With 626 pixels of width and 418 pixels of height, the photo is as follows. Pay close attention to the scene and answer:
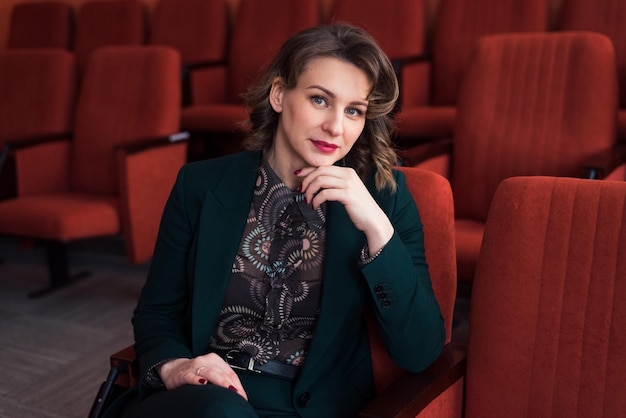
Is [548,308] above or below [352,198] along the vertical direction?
below

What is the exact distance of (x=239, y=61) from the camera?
4.23 meters

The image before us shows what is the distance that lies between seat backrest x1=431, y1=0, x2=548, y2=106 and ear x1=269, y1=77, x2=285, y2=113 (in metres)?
2.31

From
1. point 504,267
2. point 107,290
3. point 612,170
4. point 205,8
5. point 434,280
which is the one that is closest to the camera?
point 504,267

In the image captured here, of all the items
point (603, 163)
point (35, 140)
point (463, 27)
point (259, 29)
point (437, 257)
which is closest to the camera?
point (437, 257)

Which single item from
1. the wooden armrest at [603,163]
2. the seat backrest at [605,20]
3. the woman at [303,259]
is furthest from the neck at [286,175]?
the seat backrest at [605,20]

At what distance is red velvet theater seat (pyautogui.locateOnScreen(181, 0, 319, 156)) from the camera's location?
390 cm

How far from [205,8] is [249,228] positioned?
10.6ft

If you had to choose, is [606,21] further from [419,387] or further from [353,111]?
[419,387]

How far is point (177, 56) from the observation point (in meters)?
3.45

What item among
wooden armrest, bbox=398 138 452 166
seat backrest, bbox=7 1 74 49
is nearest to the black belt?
wooden armrest, bbox=398 138 452 166

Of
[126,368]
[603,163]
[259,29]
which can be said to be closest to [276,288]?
[126,368]

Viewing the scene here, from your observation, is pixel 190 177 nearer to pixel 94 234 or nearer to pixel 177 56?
pixel 94 234

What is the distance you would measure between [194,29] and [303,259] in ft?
10.7

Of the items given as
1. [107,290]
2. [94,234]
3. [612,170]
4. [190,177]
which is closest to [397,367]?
[190,177]
